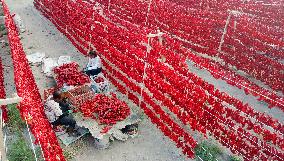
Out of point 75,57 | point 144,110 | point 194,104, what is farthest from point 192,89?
point 75,57

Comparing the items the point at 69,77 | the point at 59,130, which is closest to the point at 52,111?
the point at 59,130

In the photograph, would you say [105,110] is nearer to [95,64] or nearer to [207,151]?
[207,151]

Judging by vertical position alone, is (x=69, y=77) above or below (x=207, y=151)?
above

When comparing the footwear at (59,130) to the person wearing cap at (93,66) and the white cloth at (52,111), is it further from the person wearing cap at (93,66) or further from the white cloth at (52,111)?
the person wearing cap at (93,66)

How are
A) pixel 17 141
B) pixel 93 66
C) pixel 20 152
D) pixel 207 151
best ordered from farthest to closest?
pixel 93 66, pixel 207 151, pixel 17 141, pixel 20 152

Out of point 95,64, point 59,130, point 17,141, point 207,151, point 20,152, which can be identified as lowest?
point 59,130
